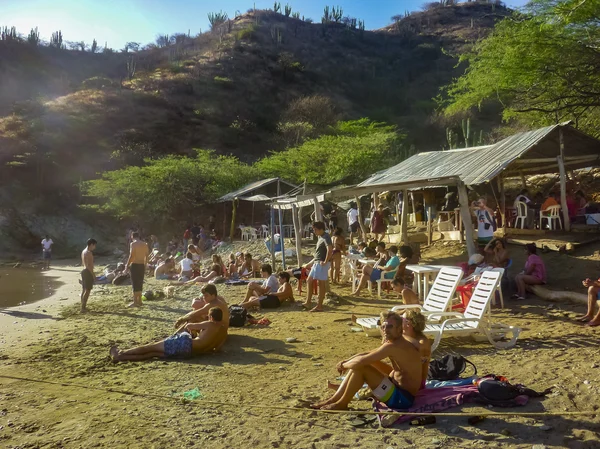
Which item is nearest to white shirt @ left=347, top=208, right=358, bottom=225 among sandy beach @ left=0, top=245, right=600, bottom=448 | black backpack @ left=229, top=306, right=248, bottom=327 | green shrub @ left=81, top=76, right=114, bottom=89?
sandy beach @ left=0, top=245, right=600, bottom=448

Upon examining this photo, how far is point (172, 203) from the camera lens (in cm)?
2688

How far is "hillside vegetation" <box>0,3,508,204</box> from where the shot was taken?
37812 millimetres

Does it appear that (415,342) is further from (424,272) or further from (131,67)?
(131,67)

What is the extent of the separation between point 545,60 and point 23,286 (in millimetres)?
17124

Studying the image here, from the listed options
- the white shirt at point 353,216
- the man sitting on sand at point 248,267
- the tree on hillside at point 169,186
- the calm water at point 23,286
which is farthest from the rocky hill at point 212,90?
the man sitting on sand at point 248,267

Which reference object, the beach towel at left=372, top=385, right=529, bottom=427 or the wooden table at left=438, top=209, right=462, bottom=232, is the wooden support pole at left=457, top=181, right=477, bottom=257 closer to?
the wooden table at left=438, top=209, right=462, bottom=232

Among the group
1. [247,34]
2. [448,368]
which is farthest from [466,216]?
[247,34]

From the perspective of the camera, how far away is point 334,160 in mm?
25219

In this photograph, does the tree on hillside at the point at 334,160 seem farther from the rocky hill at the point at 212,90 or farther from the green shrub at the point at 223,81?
the green shrub at the point at 223,81

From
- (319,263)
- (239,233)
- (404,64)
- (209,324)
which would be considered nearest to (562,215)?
(319,263)

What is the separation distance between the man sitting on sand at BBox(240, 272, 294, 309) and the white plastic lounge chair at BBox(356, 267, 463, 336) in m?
2.89

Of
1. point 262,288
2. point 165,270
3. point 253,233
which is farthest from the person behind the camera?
point 253,233

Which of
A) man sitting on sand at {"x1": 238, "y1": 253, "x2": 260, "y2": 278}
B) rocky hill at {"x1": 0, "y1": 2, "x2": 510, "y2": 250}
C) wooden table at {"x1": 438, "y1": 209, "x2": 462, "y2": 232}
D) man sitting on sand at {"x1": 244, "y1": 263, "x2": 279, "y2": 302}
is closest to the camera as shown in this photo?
man sitting on sand at {"x1": 244, "y1": 263, "x2": 279, "y2": 302}

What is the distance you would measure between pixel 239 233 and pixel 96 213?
11.6 m
